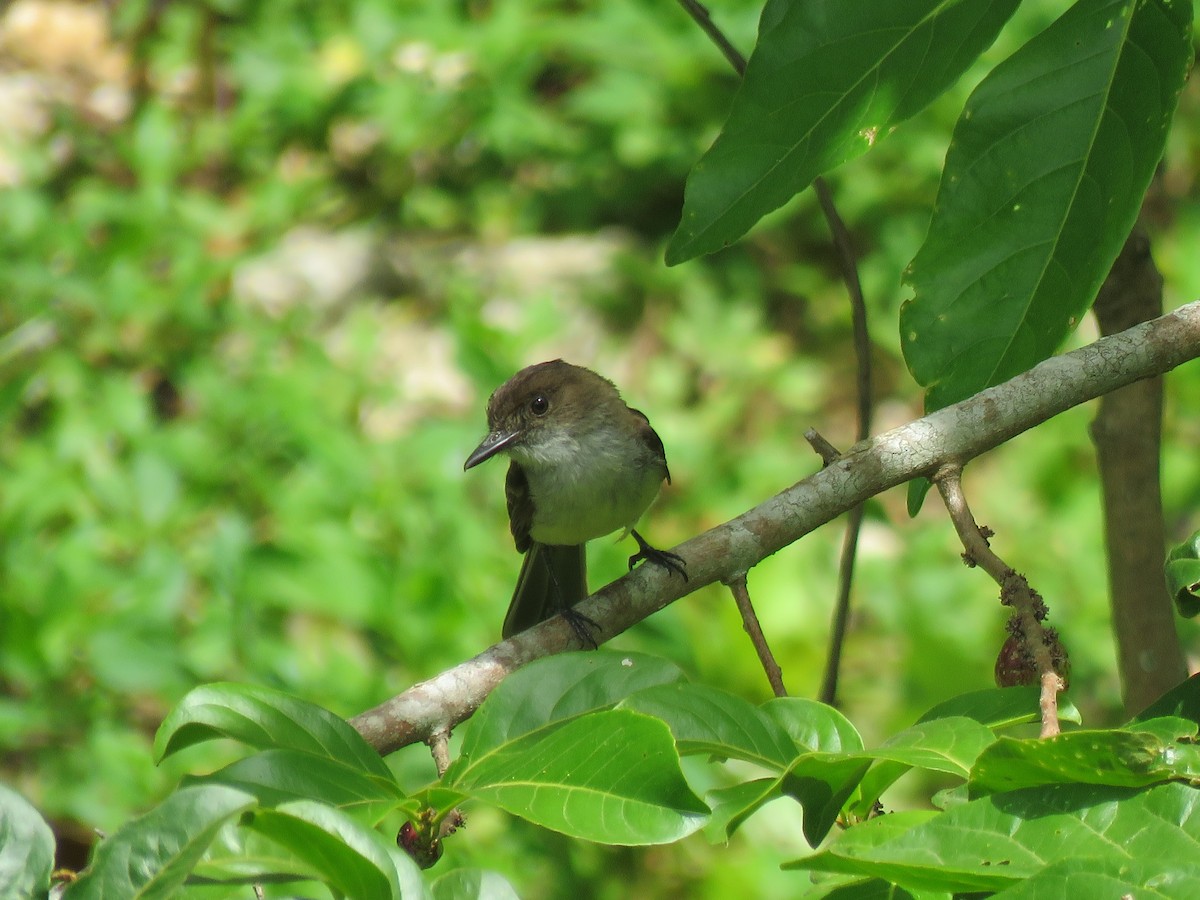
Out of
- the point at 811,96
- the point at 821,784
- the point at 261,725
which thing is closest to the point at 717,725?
the point at 821,784

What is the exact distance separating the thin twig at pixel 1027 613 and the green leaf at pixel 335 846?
852 mm

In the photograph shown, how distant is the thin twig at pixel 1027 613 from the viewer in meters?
1.73

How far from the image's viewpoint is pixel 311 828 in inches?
53.1

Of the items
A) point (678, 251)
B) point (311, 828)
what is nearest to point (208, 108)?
point (678, 251)

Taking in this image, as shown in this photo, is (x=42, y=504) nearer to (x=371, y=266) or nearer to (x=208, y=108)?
(x=371, y=266)

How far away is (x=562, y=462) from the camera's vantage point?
4.13 m

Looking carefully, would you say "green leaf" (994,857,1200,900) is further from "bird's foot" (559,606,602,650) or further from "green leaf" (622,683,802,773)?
"bird's foot" (559,606,602,650)

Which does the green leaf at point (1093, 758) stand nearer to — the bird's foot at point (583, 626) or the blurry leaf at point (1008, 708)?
the blurry leaf at point (1008, 708)

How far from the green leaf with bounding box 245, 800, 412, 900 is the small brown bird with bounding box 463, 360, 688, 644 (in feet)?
8.24

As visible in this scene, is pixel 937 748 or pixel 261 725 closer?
pixel 937 748

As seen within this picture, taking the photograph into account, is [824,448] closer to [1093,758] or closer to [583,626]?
[583,626]

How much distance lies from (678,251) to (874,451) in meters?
0.48

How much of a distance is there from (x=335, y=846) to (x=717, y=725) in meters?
0.55

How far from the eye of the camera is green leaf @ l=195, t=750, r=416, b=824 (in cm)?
152
